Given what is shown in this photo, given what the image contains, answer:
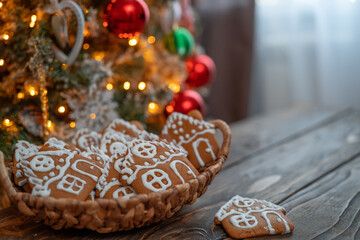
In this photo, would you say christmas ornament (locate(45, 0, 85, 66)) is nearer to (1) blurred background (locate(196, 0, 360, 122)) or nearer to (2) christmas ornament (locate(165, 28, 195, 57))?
(2) christmas ornament (locate(165, 28, 195, 57))

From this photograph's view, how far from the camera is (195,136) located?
961 millimetres

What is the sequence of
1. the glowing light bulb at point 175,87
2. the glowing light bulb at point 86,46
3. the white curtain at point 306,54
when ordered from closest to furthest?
1. the glowing light bulb at point 86,46
2. the glowing light bulb at point 175,87
3. the white curtain at point 306,54

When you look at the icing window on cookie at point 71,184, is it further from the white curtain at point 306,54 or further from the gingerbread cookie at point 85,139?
the white curtain at point 306,54

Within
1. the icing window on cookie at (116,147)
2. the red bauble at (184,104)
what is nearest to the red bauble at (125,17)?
the red bauble at (184,104)

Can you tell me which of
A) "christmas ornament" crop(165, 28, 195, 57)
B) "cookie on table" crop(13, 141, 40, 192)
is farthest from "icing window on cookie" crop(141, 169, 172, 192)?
"christmas ornament" crop(165, 28, 195, 57)

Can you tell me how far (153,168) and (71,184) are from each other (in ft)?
0.51

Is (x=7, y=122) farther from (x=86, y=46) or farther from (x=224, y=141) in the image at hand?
(x=224, y=141)

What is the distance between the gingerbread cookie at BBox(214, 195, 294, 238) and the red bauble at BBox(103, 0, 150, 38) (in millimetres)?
699

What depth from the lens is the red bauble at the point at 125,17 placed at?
127 cm

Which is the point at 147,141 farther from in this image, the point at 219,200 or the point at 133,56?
the point at 133,56

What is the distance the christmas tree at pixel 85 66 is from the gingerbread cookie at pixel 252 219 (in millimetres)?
607

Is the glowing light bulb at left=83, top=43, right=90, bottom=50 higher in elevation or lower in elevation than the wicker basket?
higher

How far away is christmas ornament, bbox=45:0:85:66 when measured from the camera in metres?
1.11

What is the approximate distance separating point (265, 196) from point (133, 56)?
80cm
